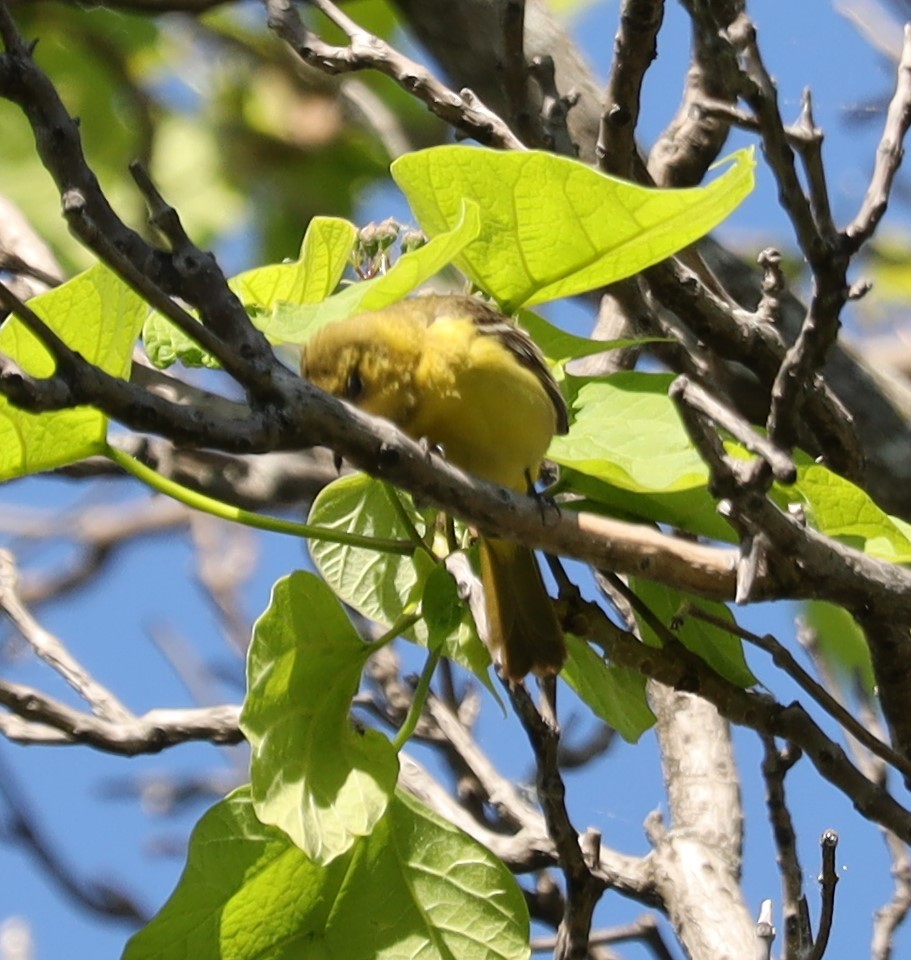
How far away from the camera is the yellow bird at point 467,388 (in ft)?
6.13

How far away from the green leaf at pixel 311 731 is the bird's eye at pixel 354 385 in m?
0.56

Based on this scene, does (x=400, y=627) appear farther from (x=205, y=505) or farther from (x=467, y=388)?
(x=467, y=388)

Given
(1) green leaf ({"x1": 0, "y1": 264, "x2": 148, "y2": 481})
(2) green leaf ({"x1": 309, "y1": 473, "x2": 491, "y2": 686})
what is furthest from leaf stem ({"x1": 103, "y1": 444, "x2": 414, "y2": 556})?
(2) green leaf ({"x1": 309, "y1": 473, "x2": 491, "y2": 686})

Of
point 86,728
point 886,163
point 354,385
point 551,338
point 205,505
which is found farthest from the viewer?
point 354,385

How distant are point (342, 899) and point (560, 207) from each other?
2.54 ft

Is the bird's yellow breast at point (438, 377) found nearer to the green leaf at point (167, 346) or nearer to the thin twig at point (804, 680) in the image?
the green leaf at point (167, 346)

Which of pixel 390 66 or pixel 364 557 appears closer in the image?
pixel 364 557

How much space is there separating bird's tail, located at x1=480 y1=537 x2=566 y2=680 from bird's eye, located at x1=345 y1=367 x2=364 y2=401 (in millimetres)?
297

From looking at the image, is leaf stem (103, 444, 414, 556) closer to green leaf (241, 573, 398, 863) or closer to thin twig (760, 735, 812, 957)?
green leaf (241, 573, 398, 863)

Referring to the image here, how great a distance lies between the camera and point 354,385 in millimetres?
2047

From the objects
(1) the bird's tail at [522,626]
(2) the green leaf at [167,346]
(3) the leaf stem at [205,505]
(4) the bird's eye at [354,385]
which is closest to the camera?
(3) the leaf stem at [205,505]

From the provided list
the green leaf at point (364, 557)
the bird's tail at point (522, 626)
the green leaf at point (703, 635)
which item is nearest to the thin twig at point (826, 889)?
the green leaf at point (703, 635)

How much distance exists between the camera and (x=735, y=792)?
2219 mm

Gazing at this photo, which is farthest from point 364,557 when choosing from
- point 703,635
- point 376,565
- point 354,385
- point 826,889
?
point 826,889
